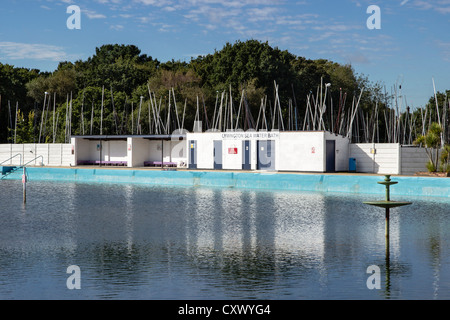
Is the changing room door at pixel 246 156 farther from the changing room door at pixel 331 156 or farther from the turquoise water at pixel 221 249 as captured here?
the turquoise water at pixel 221 249

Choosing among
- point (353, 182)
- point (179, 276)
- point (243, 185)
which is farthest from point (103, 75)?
point (179, 276)

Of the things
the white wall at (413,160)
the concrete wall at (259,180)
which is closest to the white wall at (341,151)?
the white wall at (413,160)

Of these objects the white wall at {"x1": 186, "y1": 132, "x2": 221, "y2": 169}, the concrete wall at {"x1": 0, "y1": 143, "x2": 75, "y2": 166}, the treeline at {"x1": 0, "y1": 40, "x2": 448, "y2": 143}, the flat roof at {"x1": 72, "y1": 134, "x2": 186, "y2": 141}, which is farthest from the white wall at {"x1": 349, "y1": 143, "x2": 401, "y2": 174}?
the concrete wall at {"x1": 0, "y1": 143, "x2": 75, "y2": 166}

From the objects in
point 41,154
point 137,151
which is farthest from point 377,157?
point 41,154

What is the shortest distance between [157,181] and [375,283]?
3165 cm

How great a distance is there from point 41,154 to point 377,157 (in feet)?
112

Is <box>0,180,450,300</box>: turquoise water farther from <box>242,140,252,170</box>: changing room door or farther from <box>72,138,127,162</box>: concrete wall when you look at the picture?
<box>72,138,127,162</box>: concrete wall

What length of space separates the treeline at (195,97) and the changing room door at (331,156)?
20.1 m

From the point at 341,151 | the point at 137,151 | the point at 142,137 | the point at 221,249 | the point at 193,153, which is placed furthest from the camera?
the point at 137,151

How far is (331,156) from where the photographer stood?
4166 cm

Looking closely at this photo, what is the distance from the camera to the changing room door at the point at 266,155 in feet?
142

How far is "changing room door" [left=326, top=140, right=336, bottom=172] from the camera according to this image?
136 ft

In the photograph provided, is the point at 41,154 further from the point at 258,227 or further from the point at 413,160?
the point at 258,227
